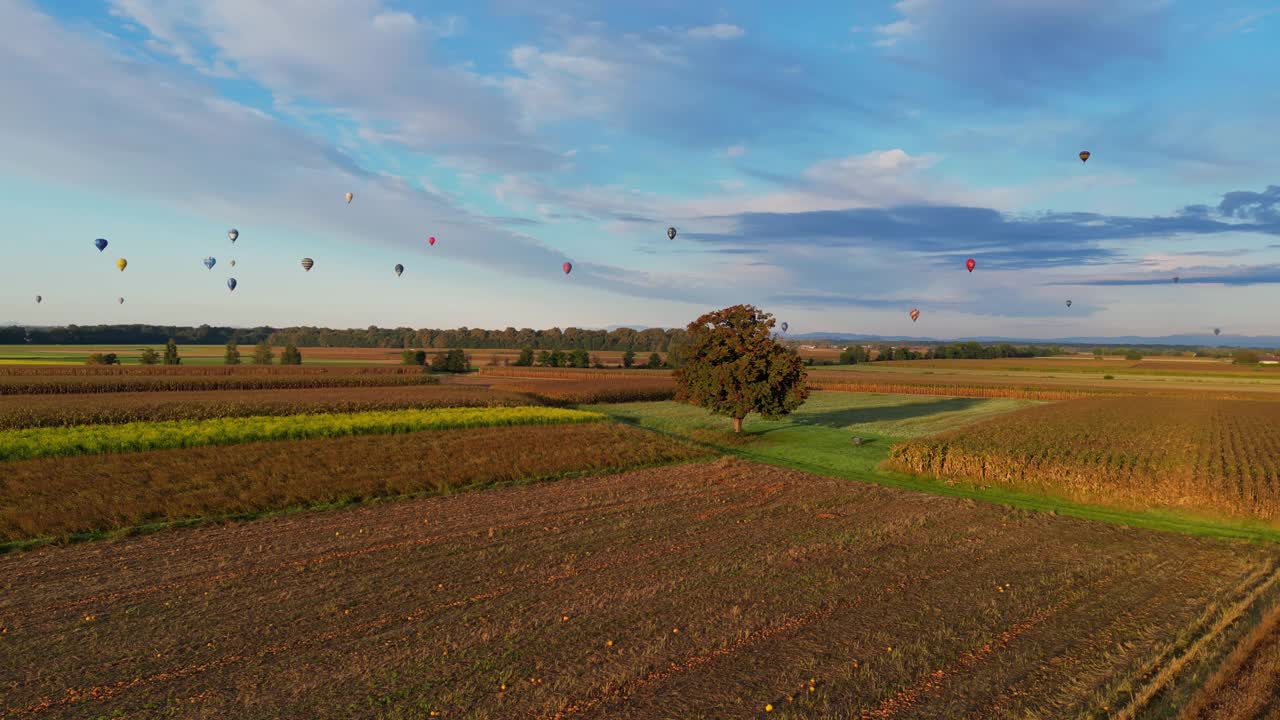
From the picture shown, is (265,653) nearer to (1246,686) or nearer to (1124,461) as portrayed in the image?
(1246,686)

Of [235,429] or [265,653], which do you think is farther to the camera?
[235,429]

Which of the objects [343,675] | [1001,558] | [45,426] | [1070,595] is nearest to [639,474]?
[1001,558]

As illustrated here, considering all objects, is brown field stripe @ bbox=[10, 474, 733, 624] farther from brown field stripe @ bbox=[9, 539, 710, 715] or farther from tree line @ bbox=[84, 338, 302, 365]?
tree line @ bbox=[84, 338, 302, 365]

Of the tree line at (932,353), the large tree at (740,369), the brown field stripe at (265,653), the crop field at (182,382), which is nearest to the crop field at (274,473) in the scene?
the large tree at (740,369)

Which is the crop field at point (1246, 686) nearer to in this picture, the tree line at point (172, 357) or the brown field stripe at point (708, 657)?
the brown field stripe at point (708, 657)

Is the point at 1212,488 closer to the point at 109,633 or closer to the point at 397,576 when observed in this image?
the point at 397,576

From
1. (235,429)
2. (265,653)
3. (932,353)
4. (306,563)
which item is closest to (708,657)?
(265,653)

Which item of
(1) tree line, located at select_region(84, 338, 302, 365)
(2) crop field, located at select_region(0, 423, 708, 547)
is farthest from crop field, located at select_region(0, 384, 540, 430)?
(1) tree line, located at select_region(84, 338, 302, 365)
